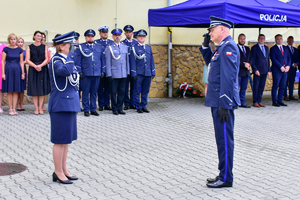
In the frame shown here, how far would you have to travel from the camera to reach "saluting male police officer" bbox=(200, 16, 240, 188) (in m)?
4.20

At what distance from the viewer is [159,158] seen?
5.53m

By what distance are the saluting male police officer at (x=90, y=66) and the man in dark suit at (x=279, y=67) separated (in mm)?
4991

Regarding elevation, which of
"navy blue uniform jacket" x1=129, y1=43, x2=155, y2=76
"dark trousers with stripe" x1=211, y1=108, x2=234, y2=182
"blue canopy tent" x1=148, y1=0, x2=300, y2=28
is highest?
"blue canopy tent" x1=148, y1=0, x2=300, y2=28

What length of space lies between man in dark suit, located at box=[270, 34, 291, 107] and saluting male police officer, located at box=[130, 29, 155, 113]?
3.77m

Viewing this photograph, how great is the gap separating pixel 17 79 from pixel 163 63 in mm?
4811

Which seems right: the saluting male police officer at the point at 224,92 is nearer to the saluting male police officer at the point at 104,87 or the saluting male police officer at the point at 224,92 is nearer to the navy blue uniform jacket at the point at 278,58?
the saluting male police officer at the point at 104,87

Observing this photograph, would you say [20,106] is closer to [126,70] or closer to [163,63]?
[126,70]

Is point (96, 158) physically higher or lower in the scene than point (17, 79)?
lower

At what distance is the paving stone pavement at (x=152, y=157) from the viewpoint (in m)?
4.21

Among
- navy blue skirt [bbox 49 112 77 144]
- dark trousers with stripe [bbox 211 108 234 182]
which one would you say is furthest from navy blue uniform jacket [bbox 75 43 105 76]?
dark trousers with stripe [bbox 211 108 234 182]

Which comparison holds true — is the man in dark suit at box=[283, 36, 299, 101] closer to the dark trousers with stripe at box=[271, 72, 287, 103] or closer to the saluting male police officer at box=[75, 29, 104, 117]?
the dark trousers with stripe at box=[271, 72, 287, 103]

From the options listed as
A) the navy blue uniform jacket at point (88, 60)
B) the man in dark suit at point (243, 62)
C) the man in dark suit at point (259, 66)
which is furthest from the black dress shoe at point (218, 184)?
the man in dark suit at point (259, 66)

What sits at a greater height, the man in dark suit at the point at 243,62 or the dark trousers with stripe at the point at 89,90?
the man in dark suit at the point at 243,62

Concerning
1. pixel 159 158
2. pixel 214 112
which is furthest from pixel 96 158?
pixel 214 112
